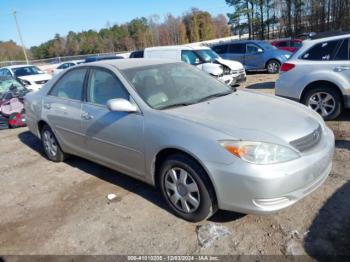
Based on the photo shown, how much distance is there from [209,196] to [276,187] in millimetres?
611

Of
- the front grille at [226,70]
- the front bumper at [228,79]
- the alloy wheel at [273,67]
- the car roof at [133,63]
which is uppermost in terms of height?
the car roof at [133,63]

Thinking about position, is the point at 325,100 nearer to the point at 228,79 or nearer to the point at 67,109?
the point at 67,109

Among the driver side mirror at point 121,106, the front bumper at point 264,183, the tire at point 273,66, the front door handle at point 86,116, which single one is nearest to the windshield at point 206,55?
the tire at point 273,66

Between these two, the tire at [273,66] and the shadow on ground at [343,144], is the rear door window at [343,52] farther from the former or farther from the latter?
the tire at [273,66]

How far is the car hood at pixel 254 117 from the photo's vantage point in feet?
9.17

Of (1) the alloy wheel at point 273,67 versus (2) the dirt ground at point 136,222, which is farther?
(1) the alloy wheel at point 273,67

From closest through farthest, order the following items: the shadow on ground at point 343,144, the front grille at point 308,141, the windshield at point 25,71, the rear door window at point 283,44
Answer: the front grille at point 308,141
the shadow on ground at point 343,144
the windshield at point 25,71
the rear door window at point 283,44

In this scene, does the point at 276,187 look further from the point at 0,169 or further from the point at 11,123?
the point at 11,123

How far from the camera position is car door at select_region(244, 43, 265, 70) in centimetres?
1459

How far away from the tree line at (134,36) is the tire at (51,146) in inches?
3151

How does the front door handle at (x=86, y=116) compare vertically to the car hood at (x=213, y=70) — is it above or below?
above

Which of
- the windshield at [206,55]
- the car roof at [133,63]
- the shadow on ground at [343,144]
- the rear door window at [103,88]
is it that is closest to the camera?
the rear door window at [103,88]

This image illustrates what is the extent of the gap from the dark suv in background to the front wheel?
8594 mm

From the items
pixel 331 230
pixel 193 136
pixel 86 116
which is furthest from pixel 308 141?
pixel 86 116
